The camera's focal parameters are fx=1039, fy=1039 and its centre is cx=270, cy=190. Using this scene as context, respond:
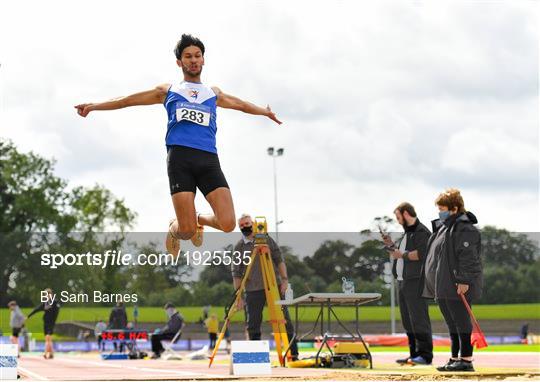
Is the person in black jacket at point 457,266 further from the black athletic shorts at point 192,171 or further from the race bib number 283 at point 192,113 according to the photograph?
the race bib number 283 at point 192,113

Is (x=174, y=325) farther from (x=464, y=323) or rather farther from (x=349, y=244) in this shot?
(x=464, y=323)

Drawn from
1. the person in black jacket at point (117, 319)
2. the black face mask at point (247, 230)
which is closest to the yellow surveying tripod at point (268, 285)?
the black face mask at point (247, 230)

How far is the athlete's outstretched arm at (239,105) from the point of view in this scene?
33.8 ft

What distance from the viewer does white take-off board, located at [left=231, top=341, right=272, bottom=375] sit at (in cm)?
1173

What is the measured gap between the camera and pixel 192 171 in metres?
9.80

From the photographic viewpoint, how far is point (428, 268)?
12078mm

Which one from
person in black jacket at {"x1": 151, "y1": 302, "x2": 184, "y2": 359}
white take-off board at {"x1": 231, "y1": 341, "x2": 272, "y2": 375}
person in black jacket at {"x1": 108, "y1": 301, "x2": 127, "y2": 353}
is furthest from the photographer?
person in black jacket at {"x1": 108, "y1": 301, "x2": 127, "y2": 353}

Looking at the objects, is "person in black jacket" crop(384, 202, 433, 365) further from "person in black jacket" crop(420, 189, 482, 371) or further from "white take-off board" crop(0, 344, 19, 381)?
"white take-off board" crop(0, 344, 19, 381)

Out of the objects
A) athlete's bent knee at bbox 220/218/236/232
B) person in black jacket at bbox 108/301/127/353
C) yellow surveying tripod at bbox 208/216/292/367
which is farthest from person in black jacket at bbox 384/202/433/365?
person in black jacket at bbox 108/301/127/353

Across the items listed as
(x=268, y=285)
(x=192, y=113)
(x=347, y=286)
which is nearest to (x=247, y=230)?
(x=268, y=285)

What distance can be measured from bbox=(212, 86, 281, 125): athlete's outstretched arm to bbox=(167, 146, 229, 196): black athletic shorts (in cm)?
73

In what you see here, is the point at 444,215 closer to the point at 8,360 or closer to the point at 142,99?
the point at 142,99

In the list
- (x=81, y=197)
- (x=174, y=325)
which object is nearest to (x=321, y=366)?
(x=174, y=325)

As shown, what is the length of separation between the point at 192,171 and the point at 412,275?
4.20 meters
